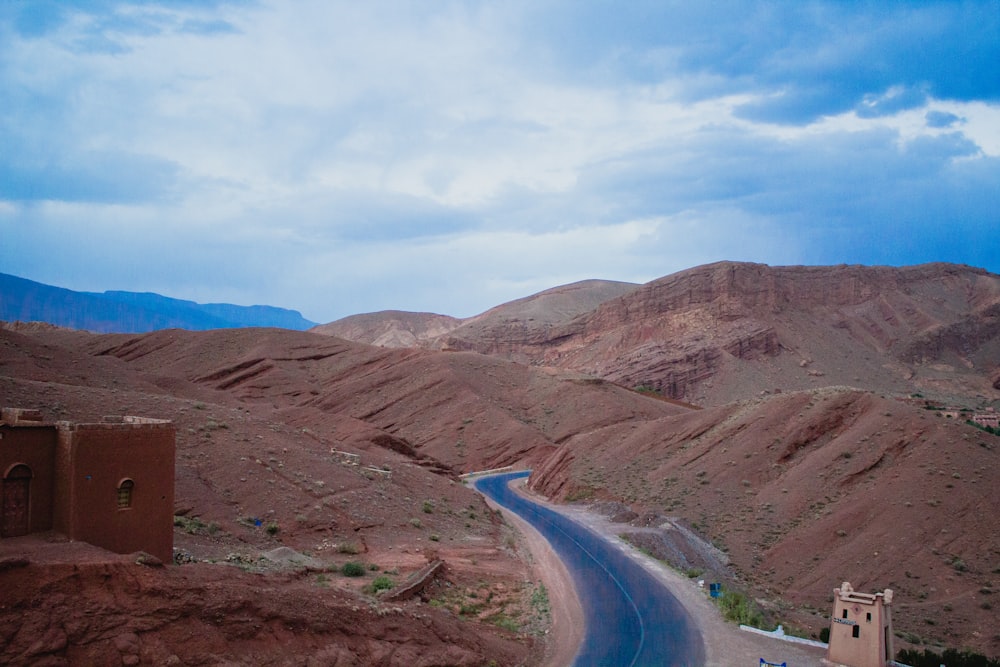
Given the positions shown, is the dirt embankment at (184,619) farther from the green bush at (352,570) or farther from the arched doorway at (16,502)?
the green bush at (352,570)

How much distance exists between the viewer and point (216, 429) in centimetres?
2414

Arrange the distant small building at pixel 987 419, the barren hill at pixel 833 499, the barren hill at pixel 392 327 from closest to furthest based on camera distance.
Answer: the barren hill at pixel 833 499 < the distant small building at pixel 987 419 < the barren hill at pixel 392 327

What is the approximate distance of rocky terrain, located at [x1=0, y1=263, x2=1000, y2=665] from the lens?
506 inches

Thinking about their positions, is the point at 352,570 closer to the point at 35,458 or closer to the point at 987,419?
the point at 35,458

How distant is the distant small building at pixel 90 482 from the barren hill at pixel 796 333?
6468 centimetres

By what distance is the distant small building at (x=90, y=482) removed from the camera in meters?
11.9

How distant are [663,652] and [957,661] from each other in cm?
655

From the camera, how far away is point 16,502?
1179cm

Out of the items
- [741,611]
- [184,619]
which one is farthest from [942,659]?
[184,619]

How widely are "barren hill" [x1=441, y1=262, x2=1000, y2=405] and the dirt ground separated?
53008 millimetres

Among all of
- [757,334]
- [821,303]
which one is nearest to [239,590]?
[757,334]

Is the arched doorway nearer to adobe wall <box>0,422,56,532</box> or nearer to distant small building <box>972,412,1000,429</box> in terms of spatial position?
adobe wall <box>0,422,56,532</box>

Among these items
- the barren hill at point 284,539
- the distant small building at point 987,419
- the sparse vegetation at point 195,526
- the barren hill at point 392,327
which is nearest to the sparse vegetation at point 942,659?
the barren hill at point 284,539

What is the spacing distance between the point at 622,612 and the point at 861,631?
5581mm
